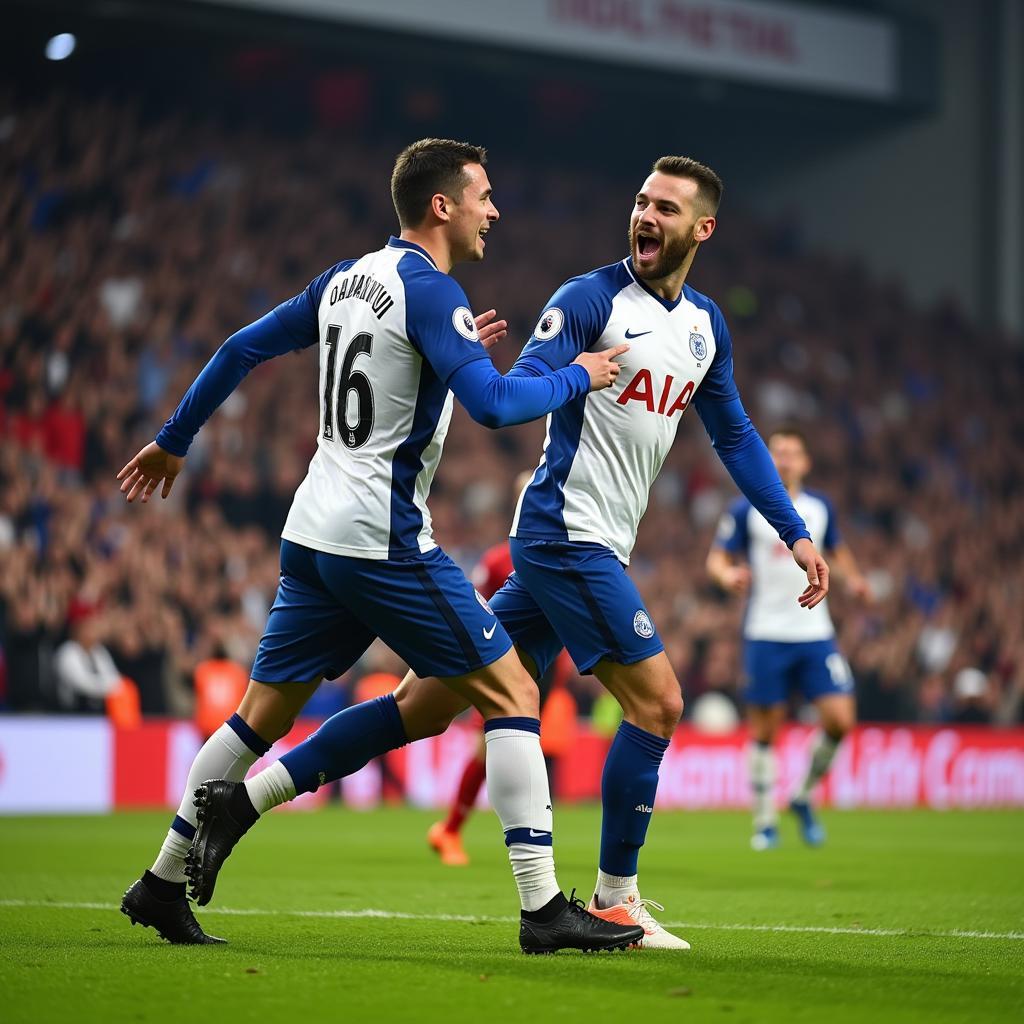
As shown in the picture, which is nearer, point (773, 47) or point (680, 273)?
point (680, 273)

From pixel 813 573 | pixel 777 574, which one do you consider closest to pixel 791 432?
pixel 777 574

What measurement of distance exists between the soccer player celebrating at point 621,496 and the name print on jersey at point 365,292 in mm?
580

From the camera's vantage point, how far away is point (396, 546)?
519 centimetres

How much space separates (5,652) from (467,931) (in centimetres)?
1014

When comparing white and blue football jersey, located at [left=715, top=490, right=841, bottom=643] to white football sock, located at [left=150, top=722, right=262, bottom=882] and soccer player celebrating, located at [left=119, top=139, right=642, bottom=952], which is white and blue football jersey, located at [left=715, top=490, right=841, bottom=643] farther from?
white football sock, located at [left=150, top=722, right=262, bottom=882]

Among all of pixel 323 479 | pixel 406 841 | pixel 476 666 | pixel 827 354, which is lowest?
pixel 406 841

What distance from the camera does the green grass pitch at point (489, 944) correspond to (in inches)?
170

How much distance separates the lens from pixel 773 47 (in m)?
26.2

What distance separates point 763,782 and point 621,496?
647cm

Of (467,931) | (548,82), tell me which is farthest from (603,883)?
(548,82)

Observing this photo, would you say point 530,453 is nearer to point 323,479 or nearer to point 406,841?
point 406,841

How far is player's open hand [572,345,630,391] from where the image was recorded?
209 inches

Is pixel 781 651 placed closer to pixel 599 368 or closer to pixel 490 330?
pixel 490 330

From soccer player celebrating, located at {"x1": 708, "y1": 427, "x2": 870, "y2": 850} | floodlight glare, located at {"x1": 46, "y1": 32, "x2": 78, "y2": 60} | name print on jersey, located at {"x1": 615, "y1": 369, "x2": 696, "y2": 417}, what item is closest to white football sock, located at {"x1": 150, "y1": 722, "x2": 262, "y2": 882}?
name print on jersey, located at {"x1": 615, "y1": 369, "x2": 696, "y2": 417}
